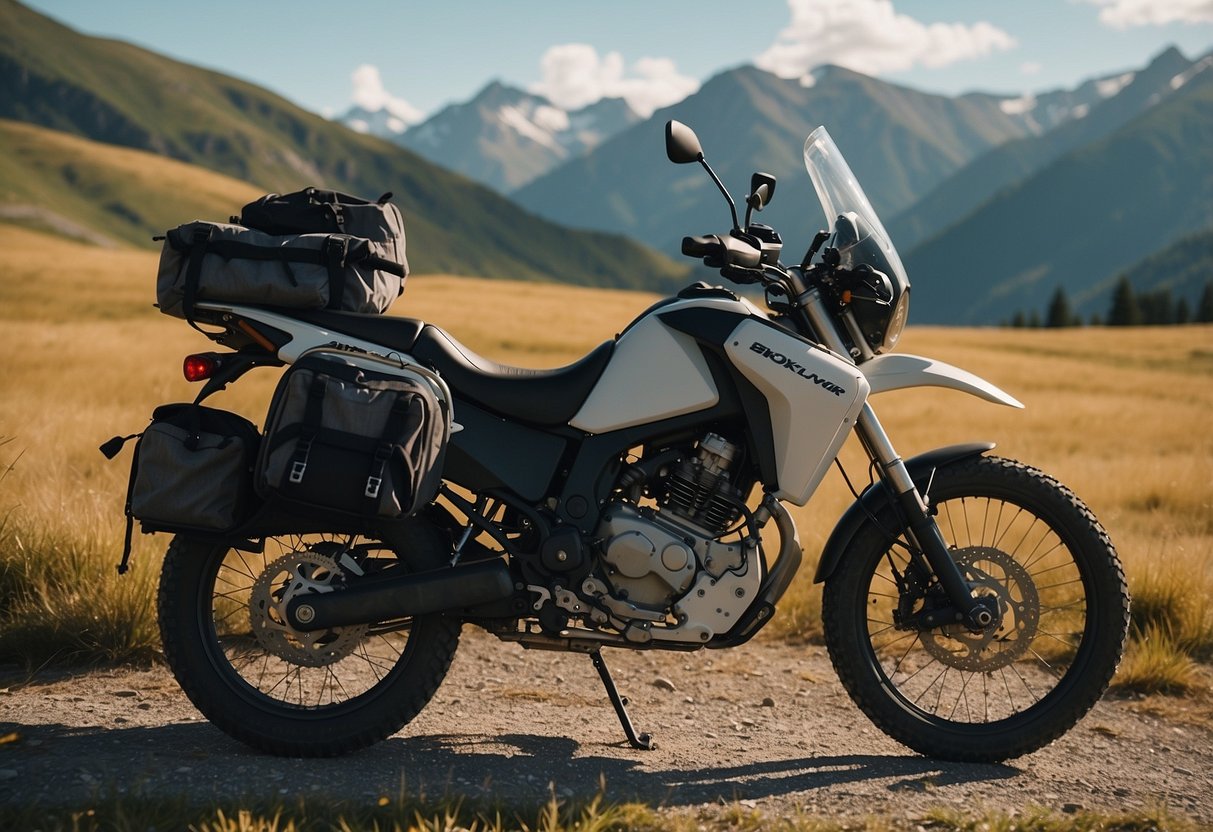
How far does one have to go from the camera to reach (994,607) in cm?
437

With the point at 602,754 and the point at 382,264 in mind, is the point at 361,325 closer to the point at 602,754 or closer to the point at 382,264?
the point at 382,264

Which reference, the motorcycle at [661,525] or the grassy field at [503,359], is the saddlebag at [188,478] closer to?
the motorcycle at [661,525]

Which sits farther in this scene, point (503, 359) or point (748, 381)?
point (503, 359)

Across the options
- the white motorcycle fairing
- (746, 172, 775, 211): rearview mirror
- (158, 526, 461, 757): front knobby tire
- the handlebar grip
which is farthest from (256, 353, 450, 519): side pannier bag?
(746, 172, 775, 211): rearview mirror

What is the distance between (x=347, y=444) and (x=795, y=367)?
5.72 feet

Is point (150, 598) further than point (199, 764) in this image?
Yes

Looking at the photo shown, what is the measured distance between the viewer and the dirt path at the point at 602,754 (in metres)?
3.88

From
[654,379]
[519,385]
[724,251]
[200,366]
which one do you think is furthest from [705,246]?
[200,366]

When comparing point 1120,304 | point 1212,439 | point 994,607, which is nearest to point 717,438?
point 994,607

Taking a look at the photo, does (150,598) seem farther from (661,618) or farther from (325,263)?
(661,618)

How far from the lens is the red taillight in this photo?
4.26 meters

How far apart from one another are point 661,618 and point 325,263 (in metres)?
1.93

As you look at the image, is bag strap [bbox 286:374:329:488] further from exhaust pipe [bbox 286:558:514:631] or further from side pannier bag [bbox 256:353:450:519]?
exhaust pipe [bbox 286:558:514:631]

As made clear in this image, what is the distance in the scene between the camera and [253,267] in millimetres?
4191
